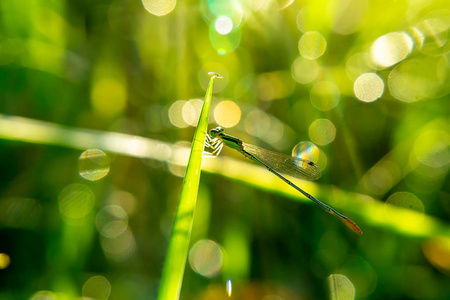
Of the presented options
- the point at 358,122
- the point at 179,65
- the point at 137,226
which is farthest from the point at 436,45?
the point at 137,226

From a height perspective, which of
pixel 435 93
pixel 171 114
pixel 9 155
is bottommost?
pixel 9 155

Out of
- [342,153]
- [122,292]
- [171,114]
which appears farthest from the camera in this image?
[171,114]

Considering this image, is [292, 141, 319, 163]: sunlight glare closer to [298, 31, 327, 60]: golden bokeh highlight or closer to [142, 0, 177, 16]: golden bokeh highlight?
[298, 31, 327, 60]: golden bokeh highlight

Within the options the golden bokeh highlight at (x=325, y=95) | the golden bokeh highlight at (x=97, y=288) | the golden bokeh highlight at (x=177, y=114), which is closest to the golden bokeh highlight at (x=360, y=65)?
the golden bokeh highlight at (x=325, y=95)

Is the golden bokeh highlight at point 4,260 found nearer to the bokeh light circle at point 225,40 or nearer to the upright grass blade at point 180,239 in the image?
the upright grass blade at point 180,239

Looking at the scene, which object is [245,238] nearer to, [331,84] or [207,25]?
[331,84]

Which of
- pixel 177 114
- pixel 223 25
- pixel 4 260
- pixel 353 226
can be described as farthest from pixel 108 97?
pixel 353 226

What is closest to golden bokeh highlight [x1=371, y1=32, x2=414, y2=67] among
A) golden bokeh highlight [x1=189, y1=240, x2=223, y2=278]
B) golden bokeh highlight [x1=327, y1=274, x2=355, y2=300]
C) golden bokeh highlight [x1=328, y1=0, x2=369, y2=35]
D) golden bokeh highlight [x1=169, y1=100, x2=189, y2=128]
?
golden bokeh highlight [x1=328, y1=0, x2=369, y2=35]
